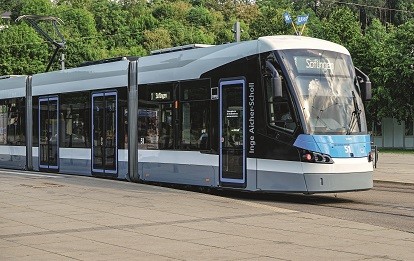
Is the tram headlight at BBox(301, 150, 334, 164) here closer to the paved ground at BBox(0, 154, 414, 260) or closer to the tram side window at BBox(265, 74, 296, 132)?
the tram side window at BBox(265, 74, 296, 132)

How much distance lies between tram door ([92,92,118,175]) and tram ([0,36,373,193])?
0.03 metres

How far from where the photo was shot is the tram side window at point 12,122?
91.7 ft

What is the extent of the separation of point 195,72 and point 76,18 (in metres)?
82.5

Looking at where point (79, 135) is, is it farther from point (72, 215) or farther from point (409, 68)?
point (409, 68)

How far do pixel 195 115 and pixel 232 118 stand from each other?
1.53 metres

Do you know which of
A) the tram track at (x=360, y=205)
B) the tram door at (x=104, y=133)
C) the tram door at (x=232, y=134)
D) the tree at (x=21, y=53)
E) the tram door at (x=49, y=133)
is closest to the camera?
the tram track at (x=360, y=205)

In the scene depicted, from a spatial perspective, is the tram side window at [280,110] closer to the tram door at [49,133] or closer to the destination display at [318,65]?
the destination display at [318,65]

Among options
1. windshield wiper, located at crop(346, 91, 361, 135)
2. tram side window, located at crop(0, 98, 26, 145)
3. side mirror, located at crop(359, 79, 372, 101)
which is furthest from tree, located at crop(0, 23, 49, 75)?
windshield wiper, located at crop(346, 91, 361, 135)

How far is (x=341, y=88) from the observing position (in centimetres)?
1669

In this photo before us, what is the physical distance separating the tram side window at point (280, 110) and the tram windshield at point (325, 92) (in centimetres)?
28

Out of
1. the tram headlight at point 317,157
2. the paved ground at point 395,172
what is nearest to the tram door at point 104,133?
the tram headlight at point 317,157

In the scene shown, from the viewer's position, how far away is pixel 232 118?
17.4 m

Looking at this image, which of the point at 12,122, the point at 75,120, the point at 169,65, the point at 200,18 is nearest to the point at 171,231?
the point at 169,65

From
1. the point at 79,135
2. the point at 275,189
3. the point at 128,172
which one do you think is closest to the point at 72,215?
the point at 275,189
